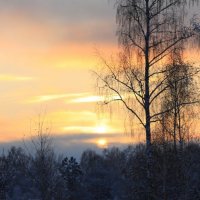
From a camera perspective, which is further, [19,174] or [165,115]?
[19,174]

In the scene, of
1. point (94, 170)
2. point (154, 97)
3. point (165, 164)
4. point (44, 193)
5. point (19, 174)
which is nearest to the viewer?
point (165, 164)

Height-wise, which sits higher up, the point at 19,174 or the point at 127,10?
the point at 127,10

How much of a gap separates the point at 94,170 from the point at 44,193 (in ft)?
133

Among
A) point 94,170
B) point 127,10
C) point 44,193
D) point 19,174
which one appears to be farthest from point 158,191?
point 19,174

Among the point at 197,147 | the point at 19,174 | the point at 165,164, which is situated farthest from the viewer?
the point at 19,174

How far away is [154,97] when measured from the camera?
19.5 metres

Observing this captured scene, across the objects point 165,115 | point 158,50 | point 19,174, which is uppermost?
point 158,50

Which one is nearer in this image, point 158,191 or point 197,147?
point 158,191

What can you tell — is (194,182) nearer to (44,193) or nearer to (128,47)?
(128,47)

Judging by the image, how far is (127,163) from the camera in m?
20.2

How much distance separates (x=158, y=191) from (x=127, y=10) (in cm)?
677

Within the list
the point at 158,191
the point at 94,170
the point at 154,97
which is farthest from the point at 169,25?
the point at 94,170

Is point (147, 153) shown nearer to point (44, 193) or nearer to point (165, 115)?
point (165, 115)

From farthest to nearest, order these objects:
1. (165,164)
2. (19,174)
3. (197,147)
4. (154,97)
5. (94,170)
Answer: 1. (19,174)
2. (94,170)
3. (197,147)
4. (154,97)
5. (165,164)
